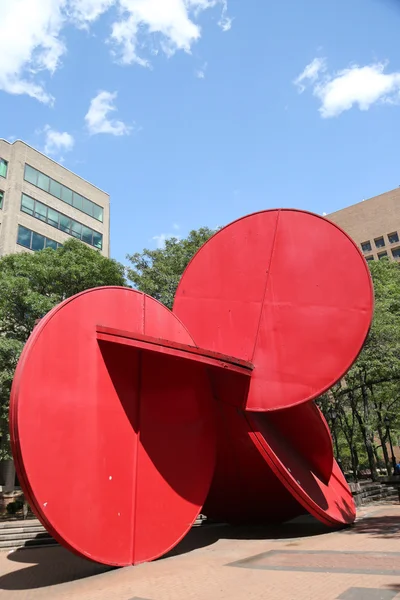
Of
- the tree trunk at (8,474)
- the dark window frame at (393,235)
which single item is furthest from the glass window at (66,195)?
the dark window frame at (393,235)

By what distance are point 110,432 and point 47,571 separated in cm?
282

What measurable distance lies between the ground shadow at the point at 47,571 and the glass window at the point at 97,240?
29360mm

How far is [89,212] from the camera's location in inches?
1471

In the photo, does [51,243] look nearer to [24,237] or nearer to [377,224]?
[24,237]

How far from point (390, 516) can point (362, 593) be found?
8620 millimetres

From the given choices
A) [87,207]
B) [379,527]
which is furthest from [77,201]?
[379,527]

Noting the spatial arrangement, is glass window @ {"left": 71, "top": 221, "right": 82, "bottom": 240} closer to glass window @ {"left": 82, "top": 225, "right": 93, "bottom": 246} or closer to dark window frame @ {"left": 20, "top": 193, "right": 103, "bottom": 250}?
dark window frame @ {"left": 20, "top": 193, "right": 103, "bottom": 250}

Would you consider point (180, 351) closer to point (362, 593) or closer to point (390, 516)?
point (362, 593)

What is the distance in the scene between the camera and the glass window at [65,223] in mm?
34491

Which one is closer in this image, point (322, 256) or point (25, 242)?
point (322, 256)

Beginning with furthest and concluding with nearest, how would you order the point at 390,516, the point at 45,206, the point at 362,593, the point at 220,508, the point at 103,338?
the point at 45,206, the point at 390,516, the point at 220,508, the point at 103,338, the point at 362,593

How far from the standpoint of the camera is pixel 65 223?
34.8 m

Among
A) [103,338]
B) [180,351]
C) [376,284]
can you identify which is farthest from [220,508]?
[376,284]

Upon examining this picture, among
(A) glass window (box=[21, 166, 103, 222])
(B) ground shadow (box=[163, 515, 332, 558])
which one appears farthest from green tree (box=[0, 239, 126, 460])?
(A) glass window (box=[21, 166, 103, 222])
